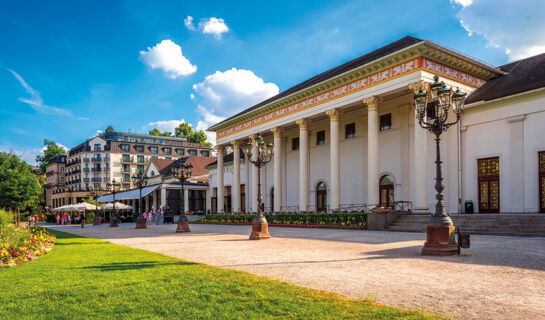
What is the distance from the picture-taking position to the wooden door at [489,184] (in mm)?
22641

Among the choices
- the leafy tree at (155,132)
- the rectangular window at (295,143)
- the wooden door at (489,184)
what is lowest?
the wooden door at (489,184)

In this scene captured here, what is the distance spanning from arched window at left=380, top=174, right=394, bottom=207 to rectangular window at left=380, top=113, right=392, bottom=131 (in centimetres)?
345

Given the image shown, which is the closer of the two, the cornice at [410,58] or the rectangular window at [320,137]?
the cornice at [410,58]

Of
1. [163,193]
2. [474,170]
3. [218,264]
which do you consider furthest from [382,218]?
[163,193]

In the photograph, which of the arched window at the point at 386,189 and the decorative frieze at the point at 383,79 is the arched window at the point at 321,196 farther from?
the decorative frieze at the point at 383,79

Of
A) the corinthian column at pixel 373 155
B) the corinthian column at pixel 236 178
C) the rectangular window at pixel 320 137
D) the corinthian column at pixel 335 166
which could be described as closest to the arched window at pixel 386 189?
the corinthian column at pixel 335 166

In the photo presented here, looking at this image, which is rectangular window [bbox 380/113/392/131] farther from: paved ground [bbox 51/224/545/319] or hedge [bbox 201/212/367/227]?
paved ground [bbox 51/224/545/319]

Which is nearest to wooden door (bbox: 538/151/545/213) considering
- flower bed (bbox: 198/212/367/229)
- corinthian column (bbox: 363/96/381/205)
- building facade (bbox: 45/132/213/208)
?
corinthian column (bbox: 363/96/381/205)

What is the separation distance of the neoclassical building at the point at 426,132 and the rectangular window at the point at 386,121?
7 centimetres

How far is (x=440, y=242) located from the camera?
423 inches

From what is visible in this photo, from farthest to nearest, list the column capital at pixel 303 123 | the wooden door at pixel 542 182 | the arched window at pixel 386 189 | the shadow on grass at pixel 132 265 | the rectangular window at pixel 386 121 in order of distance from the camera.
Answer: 1. the column capital at pixel 303 123
2. the rectangular window at pixel 386 121
3. the arched window at pixel 386 189
4. the wooden door at pixel 542 182
5. the shadow on grass at pixel 132 265

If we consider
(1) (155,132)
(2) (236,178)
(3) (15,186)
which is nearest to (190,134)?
(1) (155,132)

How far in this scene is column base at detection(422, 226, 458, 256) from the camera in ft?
34.6

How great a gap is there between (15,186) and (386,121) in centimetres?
6153
